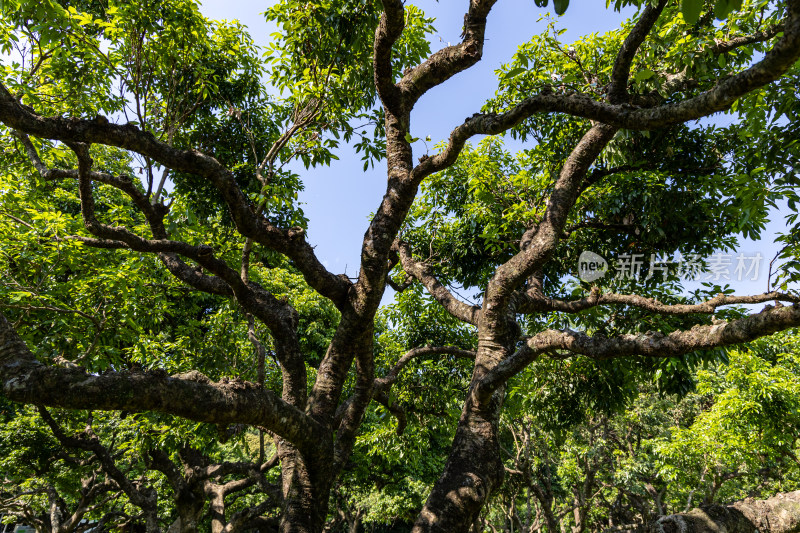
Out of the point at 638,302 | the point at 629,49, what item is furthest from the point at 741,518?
the point at 629,49

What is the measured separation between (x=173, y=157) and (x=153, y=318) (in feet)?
18.5

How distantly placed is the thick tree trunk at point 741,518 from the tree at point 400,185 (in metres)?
1.54

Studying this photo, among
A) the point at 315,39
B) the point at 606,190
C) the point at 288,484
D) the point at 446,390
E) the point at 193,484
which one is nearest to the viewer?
the point at 288,484

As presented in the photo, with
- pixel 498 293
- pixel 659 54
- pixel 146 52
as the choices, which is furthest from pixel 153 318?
pixel 659 54

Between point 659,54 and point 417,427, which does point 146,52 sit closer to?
point 659,54

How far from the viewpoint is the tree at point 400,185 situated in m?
3.26

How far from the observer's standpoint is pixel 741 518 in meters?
4.41

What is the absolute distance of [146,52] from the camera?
5.79 metres

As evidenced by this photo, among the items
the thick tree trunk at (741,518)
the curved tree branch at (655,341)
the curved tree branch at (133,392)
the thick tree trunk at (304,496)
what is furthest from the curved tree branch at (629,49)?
the thick tree trunk at (304,496)

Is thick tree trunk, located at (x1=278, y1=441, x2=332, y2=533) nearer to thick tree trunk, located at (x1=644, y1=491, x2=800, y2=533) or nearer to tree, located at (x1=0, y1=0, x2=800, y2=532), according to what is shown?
tree, located at (x1=0, y1=0, x2=800, y2=532)

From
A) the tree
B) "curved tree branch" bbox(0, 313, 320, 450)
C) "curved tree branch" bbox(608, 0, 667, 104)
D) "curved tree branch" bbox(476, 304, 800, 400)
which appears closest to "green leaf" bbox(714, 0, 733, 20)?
the tree

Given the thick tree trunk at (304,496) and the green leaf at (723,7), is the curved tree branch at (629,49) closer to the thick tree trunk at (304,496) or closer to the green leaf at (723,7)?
the green leaf at (723,7)

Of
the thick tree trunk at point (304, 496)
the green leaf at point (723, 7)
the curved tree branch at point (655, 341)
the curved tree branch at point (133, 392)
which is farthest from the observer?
the thick tree trunk at point (304, 496)

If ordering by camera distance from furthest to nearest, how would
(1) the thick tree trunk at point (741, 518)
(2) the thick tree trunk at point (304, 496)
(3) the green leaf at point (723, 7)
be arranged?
(1) the thick tree trunk at point (741, 518), (2) the thick tree trunk at point (304, 496), (3) the green leaf at point (723, 7)
